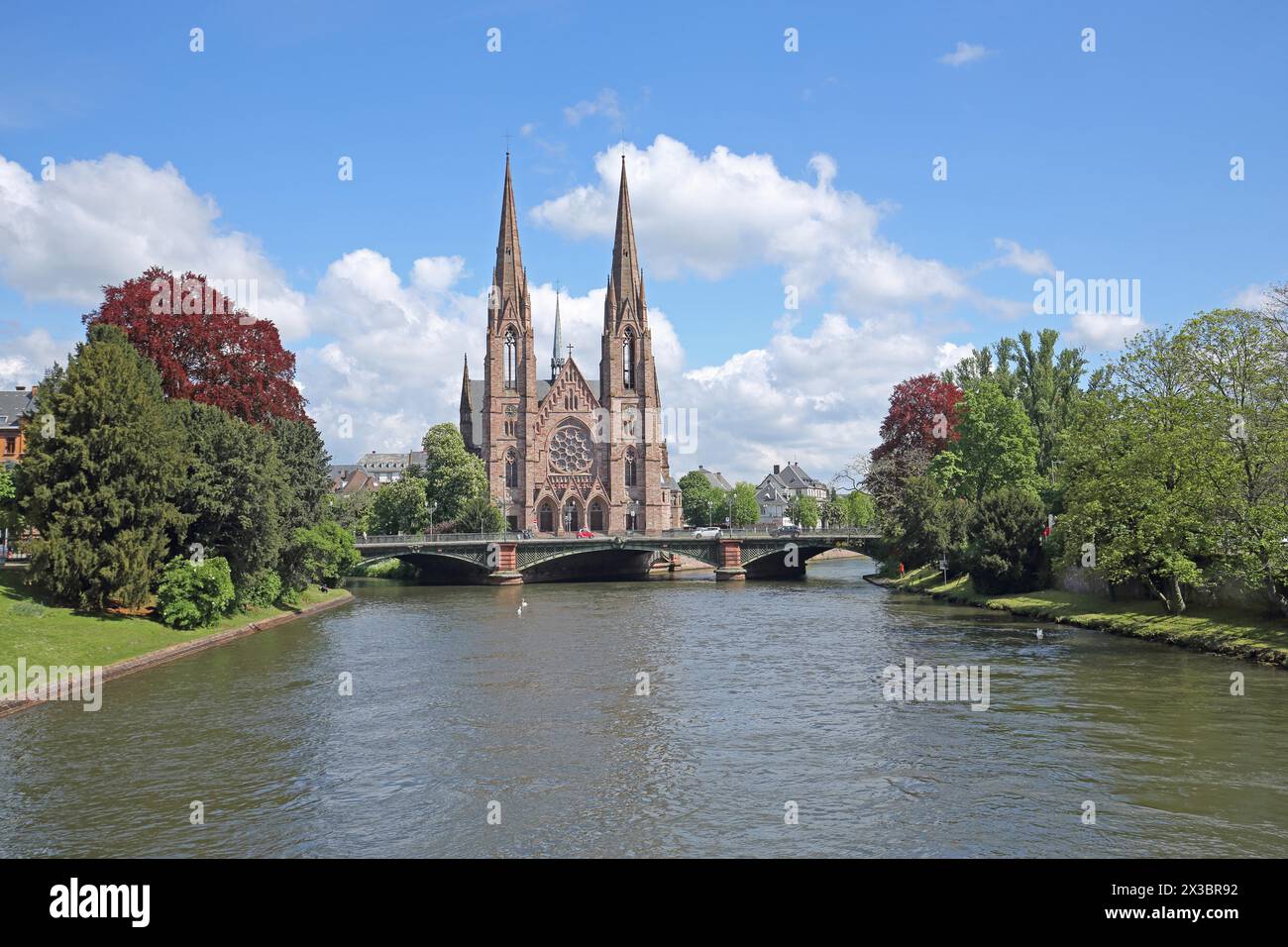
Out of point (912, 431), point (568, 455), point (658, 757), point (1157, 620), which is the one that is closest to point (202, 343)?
point (658, 757)

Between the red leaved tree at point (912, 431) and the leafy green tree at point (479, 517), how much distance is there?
38.3 meters

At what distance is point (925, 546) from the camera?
239ft

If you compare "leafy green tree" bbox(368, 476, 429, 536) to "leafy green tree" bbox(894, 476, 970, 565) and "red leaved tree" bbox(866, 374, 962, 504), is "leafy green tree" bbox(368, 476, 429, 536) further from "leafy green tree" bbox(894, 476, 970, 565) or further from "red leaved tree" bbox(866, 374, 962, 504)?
"leafy green tree" bbox(894, 476, 970, 565)

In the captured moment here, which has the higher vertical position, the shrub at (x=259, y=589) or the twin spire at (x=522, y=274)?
the twin spire at (x=522, y=274)

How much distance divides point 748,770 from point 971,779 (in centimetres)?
482

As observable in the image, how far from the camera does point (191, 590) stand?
44500 mm

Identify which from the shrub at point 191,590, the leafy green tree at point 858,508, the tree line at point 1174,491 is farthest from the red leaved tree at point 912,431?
the leafy green tree at point 858,508

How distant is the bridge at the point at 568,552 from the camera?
92.4m

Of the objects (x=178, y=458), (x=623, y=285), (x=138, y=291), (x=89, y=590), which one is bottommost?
(x=89, y=590)

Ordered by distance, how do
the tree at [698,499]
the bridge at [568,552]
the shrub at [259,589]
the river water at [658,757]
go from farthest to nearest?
the tree at [698,499] < the bridge at [568,552] < the shrub at [259,589] < the river water at [658,757]

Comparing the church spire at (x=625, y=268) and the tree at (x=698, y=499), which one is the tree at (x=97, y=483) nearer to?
the church spire at (x=625, y=268)

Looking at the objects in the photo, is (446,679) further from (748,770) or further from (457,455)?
(457,455)
